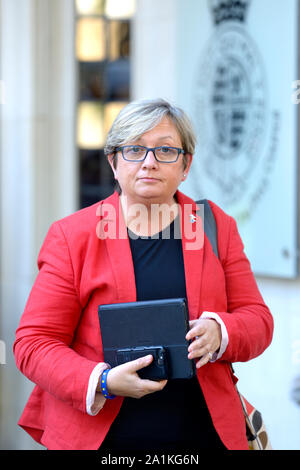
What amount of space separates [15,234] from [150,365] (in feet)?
7.92

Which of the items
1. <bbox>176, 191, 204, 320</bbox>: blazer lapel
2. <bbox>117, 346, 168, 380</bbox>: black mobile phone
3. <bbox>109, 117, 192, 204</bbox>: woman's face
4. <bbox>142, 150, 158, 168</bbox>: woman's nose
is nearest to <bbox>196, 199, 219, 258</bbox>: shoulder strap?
<bbox>176, 191, 204, 320</bbox>: blazer lapel

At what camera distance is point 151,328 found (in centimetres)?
162

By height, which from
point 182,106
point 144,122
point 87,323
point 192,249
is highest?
point 182,106

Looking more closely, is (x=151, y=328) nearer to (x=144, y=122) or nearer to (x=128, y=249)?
(x=128, y=249)

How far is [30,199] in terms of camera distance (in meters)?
3.79

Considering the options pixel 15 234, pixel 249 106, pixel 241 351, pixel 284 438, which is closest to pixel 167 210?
pixel 241 351

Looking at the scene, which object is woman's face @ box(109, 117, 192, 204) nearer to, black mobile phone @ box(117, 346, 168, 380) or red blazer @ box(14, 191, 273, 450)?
red blazer @ box(14, 191, 273, 450)

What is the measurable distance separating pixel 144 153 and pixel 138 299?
0.40 m

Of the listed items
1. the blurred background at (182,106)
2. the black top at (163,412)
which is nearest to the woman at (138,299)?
the black top at (163,412)

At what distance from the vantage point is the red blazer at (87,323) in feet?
5.43

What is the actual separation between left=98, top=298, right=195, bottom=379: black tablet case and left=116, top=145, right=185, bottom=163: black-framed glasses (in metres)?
0.40

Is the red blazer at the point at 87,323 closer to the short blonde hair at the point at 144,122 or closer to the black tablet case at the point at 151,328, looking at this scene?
the black tablet case at the point at 151,328

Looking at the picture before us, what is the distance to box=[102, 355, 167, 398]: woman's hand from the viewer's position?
1.58 m

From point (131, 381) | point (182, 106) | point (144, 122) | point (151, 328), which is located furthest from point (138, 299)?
point (182, 106)
